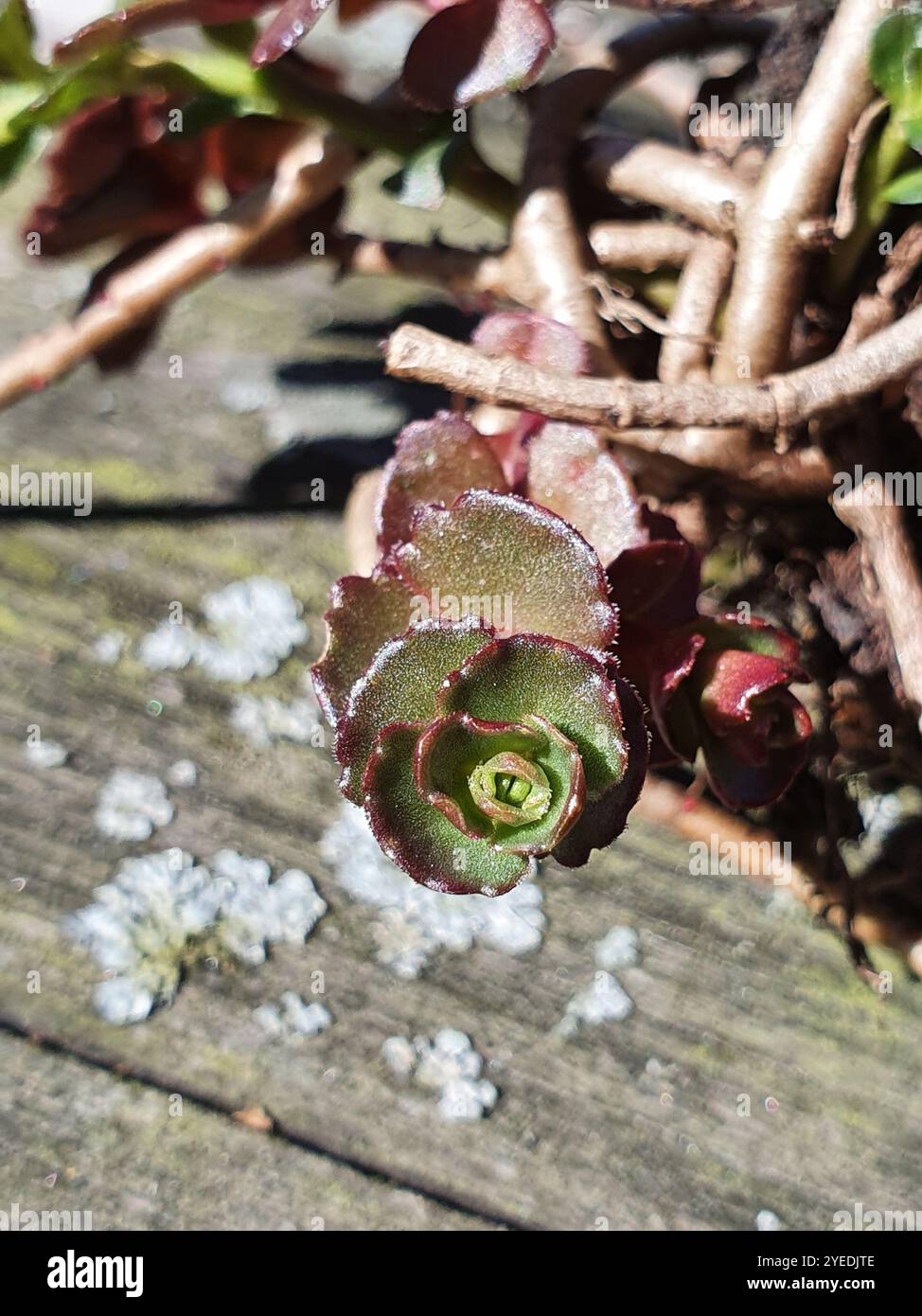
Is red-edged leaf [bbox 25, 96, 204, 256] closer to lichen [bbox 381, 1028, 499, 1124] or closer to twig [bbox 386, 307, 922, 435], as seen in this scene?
twig [bbox 386, 307, 922, 435]

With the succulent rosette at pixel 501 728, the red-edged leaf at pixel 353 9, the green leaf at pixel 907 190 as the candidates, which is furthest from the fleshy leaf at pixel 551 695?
the red-edged leaf at pixel 353 9

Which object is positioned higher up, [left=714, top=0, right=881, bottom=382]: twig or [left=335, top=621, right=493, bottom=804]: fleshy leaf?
[left=714, top=0, right=881, bottom=382]: twig

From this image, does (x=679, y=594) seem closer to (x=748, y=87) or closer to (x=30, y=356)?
(x=748, y=87)

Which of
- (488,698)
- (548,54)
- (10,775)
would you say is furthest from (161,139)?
(488,698)

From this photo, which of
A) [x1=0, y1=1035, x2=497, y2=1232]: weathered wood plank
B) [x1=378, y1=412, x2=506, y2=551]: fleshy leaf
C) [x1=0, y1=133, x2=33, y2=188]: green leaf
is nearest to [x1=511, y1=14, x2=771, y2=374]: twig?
[x1=378, y1=412, x2=506, y2=551]: fleshy leaf

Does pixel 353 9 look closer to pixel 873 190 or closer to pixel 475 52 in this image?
pixel 475 52
